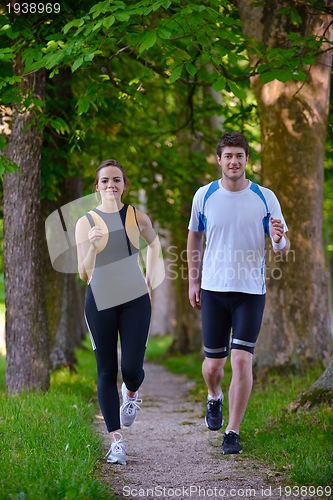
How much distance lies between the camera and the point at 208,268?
5.01 metres

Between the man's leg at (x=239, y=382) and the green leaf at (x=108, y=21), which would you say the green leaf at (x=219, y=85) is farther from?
the man's leg at (x=239, y=382)

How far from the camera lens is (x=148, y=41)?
505 cm

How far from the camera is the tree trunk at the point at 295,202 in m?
7.69

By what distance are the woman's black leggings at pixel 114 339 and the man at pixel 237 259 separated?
62 cm

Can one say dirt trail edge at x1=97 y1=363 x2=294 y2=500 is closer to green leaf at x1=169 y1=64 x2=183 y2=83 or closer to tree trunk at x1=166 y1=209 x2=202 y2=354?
green leaf at x1=169 y1=64 x2=183 y2=83

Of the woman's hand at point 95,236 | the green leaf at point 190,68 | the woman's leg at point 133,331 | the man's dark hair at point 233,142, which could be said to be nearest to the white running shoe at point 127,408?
the woman's leg at point 133,331


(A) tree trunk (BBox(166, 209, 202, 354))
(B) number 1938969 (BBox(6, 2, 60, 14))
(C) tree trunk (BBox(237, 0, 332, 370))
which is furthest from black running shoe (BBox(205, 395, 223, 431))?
(A) tree trunk (BBox(166, 209, 202, 354))

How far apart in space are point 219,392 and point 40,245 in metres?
2.85

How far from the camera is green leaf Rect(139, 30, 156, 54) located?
16.4 feet

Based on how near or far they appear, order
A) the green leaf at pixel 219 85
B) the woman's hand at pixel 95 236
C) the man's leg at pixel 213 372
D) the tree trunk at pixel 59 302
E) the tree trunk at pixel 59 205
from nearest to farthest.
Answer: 1. the woman's hand at pixel 95 236
2. the man's leg at pixel 213 372
3. the green leaf at pixel 219 85
4. the tree trunk at pixel 59 205
5. the tree trunk at pixel 59 302

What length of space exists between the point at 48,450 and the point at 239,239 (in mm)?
2075

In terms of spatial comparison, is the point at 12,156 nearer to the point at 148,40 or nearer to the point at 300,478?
the point at 148,40

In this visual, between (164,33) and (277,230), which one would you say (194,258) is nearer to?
(277,230)

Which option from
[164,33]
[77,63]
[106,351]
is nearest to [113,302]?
[106,351]
